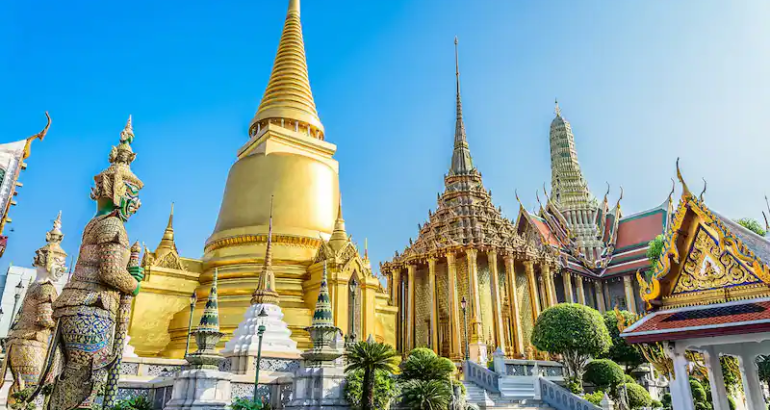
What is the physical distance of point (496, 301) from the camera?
24500 millimetres

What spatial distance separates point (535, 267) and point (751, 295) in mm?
23084

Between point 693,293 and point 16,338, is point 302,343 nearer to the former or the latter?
point 16,338

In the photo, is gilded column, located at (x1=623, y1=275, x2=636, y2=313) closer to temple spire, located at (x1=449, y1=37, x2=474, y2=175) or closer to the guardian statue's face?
temple spire, located at (x1=449, y1=37, x2=474, y2=175)

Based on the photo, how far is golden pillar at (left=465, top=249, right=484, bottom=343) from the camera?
22645 mm

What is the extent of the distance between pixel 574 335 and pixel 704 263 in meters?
11.5

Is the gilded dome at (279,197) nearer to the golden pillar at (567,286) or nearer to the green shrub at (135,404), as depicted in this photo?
the green shrub at (135,404)

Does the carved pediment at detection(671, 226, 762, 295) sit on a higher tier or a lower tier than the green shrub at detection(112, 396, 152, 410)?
higher

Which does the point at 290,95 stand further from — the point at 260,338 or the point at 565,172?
the point at 565,172

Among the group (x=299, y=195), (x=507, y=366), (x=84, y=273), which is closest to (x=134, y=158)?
(x=84, y=273)

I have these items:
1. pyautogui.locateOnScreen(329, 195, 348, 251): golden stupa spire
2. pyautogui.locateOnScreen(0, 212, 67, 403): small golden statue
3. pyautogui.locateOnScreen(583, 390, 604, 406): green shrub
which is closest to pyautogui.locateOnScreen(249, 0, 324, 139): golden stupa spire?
pyautogui.locateOnScreen(329, 195, 348, 251): golden stupa spire

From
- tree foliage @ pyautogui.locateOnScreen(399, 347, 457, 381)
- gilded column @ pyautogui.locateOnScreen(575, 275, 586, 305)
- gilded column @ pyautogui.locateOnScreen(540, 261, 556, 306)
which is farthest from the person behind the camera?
gilded column @ pyautogui.locateOnScreen(575, 275, 586, 305)

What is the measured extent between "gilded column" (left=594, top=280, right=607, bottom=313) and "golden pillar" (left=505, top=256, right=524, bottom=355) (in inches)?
382

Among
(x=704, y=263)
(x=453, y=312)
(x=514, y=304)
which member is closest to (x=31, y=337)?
(x=704, y=263)

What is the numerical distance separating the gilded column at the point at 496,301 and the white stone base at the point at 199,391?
16413 mm
